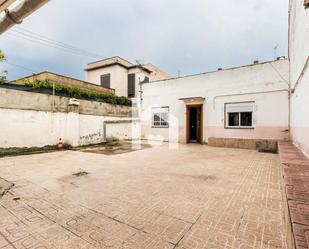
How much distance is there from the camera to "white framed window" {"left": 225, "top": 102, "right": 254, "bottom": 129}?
9312 millimetres

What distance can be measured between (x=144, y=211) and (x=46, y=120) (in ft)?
26.9

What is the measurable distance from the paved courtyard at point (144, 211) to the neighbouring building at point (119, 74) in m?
12.5

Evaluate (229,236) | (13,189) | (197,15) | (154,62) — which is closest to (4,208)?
(13,189)

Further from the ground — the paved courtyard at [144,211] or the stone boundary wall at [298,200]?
the stone boundary wall at [298,200]

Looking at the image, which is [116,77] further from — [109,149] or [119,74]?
[109,149]

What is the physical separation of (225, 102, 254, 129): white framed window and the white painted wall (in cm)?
786

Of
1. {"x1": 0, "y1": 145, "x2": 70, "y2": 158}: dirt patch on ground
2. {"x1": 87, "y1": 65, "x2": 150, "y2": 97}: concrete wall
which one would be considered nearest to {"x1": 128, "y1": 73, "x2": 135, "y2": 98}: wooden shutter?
{"x1": 87, "y1": 65, "x2": 150, "y2": 97}: concrete wall

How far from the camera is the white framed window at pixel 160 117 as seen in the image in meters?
12.3

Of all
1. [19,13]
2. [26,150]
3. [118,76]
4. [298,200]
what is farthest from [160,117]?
[298,200]

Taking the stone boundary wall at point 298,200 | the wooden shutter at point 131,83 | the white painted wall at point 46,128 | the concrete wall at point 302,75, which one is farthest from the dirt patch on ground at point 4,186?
the wooden shutter at point 131,83

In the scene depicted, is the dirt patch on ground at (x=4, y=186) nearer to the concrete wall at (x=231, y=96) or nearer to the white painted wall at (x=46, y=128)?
the white painted wall at (x=46, y=128)

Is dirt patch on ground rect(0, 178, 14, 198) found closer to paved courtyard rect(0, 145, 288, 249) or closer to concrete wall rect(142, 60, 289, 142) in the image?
paved courtyard rect(0, 145, 288, 249)

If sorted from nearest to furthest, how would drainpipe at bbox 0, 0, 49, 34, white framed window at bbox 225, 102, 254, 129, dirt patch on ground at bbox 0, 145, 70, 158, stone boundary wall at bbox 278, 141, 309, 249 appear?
stone boundary wall at bbox 278, 141, 309, 249 < drainpipe at bbox 0, 0, 49, 34 < dirt patch on ground at bbox 0, 145, 70, 158 < white framed window at bbox 225, 102, 254, 129

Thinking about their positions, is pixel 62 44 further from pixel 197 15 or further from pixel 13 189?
pixel 13 189
